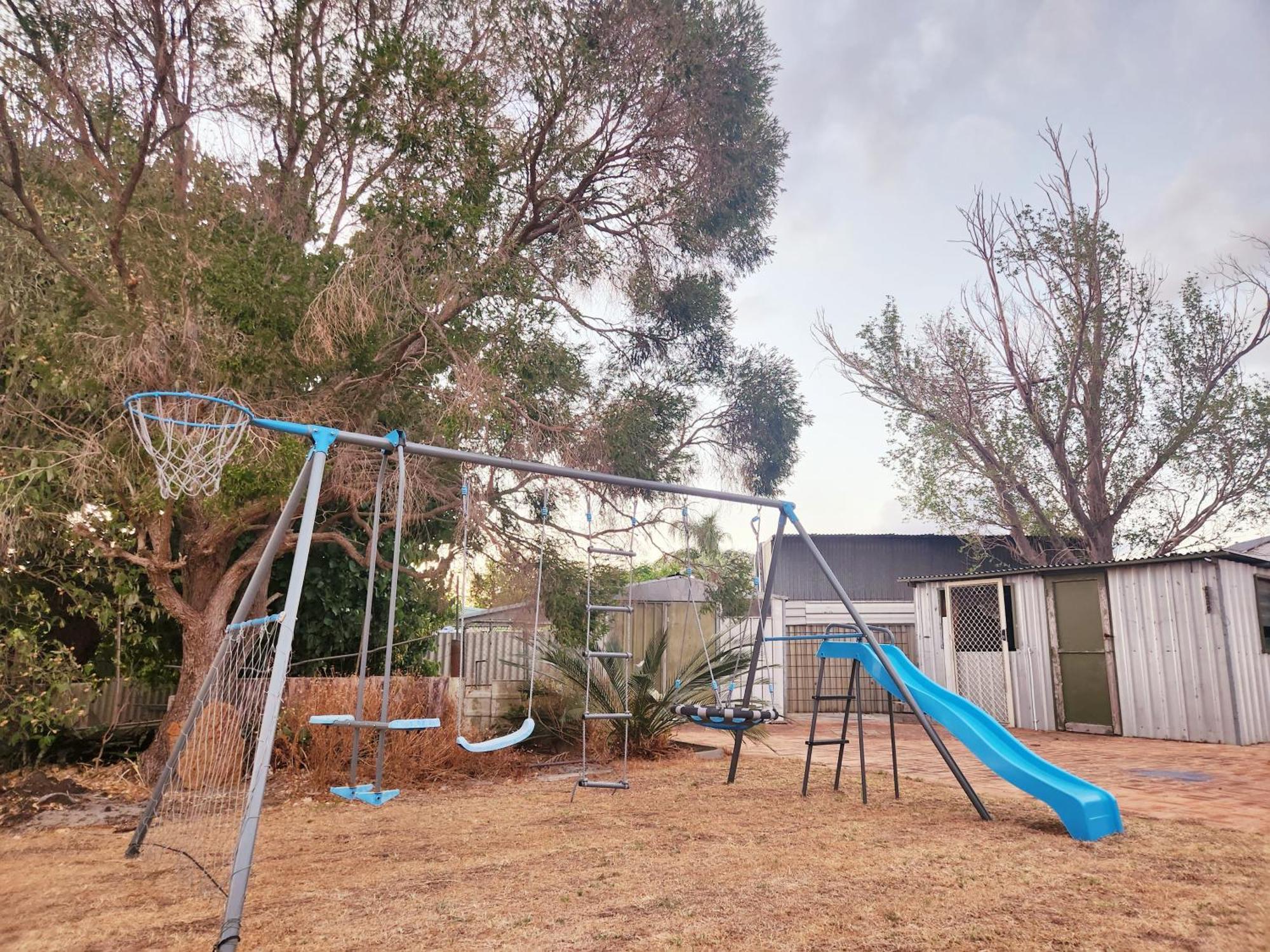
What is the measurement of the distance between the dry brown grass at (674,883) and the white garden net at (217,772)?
0.23 meters

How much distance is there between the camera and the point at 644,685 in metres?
8.05

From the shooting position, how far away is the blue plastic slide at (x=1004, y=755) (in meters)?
4.39

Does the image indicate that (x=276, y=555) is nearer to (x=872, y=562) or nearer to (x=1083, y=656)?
(x=1083, y=656)

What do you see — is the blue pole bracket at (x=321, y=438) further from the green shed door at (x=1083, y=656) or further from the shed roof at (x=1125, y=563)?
the green shed door at (x=1083, y=656)

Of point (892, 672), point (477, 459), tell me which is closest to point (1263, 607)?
point (892, 672)

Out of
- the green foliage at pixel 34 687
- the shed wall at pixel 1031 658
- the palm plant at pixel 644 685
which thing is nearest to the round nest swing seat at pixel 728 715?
the palm plant at pixel 644 685

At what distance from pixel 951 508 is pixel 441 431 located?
12454mm

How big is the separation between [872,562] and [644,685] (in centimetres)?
1256

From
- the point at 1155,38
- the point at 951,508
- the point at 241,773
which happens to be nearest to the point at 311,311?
the point at 241,773

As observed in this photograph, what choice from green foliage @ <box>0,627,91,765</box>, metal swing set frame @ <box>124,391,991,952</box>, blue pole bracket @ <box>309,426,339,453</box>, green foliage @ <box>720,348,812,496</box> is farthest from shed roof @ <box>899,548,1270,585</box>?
green foliage @ <box>0,627,91,765</box>

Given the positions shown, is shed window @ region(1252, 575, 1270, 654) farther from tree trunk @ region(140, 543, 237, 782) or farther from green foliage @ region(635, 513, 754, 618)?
tree trunk @ region(140, 543, 237, 782)

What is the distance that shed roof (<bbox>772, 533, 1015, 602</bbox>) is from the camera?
19062 mm

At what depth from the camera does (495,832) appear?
186 inches

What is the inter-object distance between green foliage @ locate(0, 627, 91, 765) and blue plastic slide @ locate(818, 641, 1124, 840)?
19.1 ft
